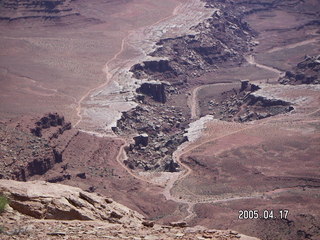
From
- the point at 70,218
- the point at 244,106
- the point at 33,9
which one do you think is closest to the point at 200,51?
the point at 244,106

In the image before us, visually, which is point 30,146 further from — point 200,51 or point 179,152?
point 200,51

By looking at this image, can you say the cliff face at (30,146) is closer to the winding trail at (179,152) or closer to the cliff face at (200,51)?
the winding trail at (179,152)

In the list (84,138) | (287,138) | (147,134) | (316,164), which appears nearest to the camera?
(316,164)

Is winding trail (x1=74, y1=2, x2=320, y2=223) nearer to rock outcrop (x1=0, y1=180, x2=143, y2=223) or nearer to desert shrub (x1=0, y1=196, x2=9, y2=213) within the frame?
rock outcrop (x1=0, y1=180, x2=143, y2=223)

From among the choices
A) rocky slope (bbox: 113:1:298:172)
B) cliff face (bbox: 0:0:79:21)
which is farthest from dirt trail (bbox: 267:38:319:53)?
cliff face (bbox: 0:0:79:21)

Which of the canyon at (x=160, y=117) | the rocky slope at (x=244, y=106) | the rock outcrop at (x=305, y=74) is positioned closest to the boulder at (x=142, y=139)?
the canyon at (x=160, y=117)

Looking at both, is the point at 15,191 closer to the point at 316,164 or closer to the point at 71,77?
the point at 316,164

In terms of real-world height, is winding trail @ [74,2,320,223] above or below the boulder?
above

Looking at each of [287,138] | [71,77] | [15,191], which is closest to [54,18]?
[71,77]
